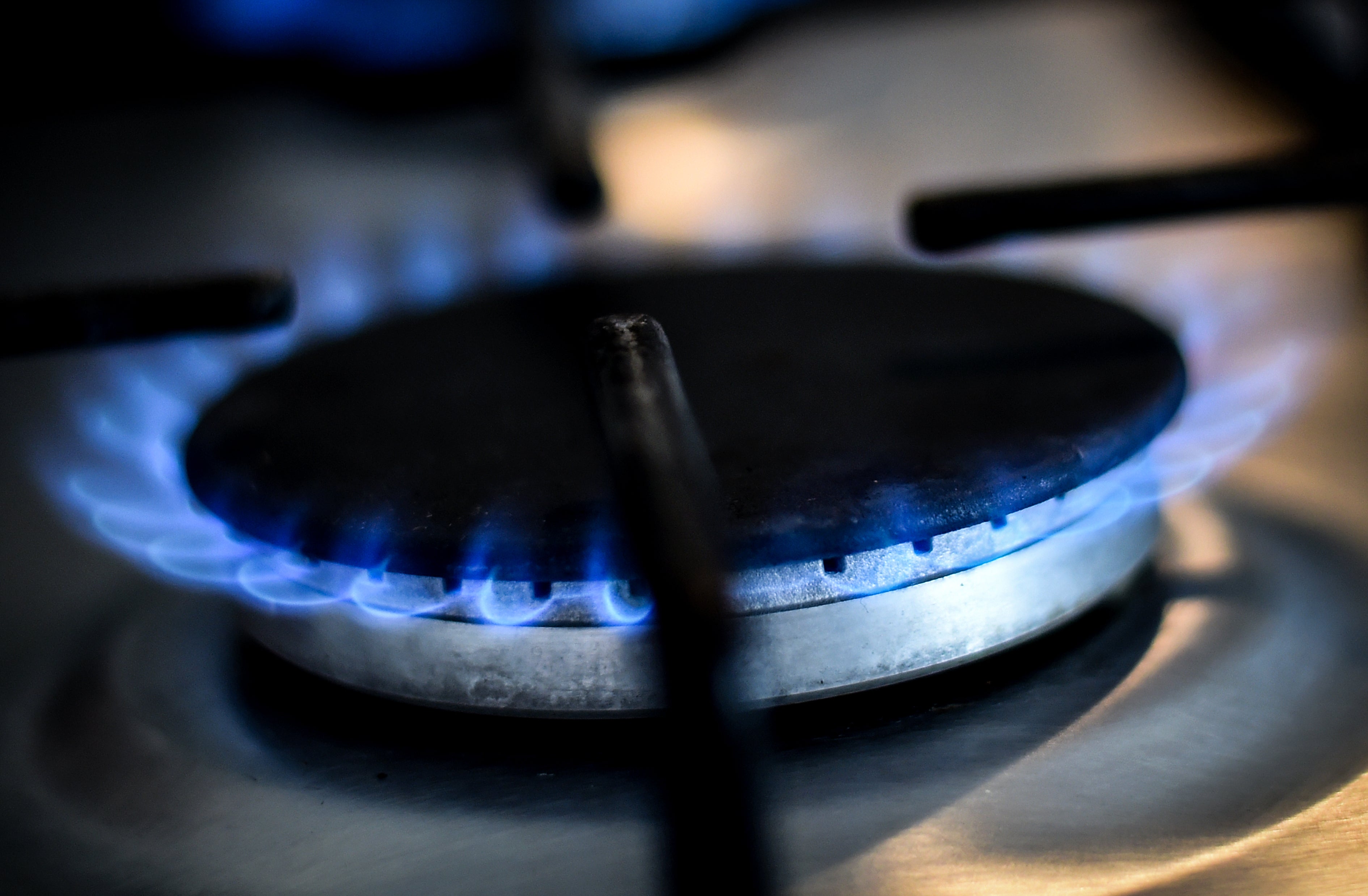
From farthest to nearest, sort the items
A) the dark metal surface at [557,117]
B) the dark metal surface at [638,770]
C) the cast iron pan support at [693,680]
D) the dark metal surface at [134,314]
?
1. the dark metal surface at [557,117]
2. the dark metal surface at [134,314]
3. the dark metal surface at [638,770]
4. the cast iron pan support at [693,680]

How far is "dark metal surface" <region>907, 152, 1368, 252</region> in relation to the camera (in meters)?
0.58

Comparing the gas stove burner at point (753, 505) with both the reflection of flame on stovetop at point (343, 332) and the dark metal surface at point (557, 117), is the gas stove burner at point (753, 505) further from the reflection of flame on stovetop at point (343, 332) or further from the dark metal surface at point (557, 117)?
the dark metal surface at point (557, 117)

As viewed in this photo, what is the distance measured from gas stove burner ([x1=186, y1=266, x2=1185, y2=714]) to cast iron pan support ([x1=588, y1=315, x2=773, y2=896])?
0.09ft

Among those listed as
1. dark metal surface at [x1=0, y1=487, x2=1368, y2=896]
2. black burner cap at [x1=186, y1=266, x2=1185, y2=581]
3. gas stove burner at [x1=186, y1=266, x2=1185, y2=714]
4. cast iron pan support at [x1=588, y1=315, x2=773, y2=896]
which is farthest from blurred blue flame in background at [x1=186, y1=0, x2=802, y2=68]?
cast iron pan support at [x1=588, y1=315, x2=773, y2=896]

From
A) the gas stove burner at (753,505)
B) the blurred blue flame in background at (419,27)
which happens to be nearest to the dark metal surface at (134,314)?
the gas stove burner at (753,505)

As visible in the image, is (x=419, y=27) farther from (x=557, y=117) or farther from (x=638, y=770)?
(x=638, y=770)

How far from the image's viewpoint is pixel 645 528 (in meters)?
0.30

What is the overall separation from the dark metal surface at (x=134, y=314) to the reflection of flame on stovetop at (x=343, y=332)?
79 mm

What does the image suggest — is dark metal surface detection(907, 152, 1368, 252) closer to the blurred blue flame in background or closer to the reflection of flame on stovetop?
the reflection of flame on stovetop

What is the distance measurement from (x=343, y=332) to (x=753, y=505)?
0.41m

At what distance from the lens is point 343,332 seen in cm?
73

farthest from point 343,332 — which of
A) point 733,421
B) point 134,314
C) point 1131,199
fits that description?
point 1131,199

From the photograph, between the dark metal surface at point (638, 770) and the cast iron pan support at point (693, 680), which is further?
the dark metal surface at point (638, 770)

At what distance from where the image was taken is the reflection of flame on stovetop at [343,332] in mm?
446
